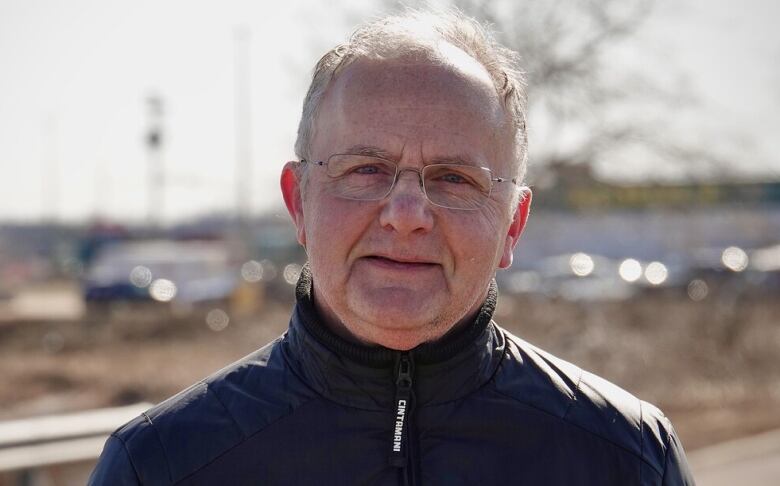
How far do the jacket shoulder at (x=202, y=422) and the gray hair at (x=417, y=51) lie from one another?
1.69 ft

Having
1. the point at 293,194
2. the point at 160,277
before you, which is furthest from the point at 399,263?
the point at 160,277

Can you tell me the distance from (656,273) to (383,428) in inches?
1067

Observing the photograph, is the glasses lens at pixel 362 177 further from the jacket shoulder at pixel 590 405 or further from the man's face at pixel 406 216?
the jacket shoulder at pixel 590 405

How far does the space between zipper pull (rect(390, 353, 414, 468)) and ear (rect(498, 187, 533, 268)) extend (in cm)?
34

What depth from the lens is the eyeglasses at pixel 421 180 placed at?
6.58 ft

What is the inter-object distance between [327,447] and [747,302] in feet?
41.4

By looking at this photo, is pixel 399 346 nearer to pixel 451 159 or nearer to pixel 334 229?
pixel 334 229

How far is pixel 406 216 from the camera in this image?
6.38 feet

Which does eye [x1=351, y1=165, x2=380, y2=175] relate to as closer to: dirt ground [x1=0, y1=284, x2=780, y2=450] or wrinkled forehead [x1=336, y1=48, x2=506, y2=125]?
wrinkled forehead [x1=336, y1=48, x2=506, y2=125]

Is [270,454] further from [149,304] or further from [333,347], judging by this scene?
[149,304]

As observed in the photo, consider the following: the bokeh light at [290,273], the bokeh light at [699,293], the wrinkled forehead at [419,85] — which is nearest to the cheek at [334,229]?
the wrinkled forehead at [419,85]

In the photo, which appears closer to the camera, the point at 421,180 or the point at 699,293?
the point at 421,180

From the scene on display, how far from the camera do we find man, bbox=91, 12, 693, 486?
197 cm

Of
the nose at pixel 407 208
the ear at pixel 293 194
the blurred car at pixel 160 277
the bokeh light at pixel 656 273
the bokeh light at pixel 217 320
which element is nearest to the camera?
the nose at pixel 407 208
